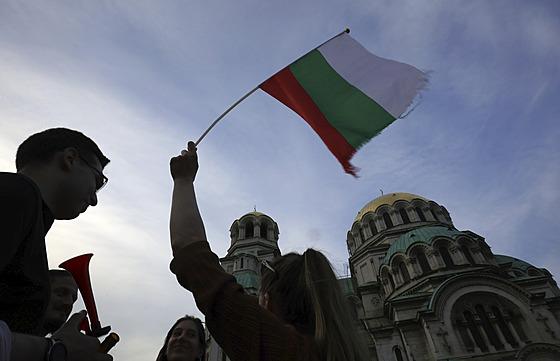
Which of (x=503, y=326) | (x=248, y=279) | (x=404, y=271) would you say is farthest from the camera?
(x=248, y=279)

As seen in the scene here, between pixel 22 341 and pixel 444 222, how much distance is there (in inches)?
1555

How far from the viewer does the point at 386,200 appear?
37312 mm

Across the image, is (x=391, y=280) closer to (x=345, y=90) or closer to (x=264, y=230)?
(x=264, y=230)

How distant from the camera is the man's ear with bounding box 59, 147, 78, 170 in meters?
2.02

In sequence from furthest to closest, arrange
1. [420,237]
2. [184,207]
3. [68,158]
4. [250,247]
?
[250,247] < [420,237] < [68,158] < [184,207]

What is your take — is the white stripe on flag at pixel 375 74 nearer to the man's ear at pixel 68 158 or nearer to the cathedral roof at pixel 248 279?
the man's ear at pixel 68 158

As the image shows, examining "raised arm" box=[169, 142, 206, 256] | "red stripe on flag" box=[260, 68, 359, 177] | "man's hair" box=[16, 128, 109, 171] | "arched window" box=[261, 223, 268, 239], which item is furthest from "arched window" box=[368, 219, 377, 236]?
"man's hair" box=[16, 128, 109, 171]

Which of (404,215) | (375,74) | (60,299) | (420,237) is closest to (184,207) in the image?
(60,299)

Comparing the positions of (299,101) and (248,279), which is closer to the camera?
(299,101)

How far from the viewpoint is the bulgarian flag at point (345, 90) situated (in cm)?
492

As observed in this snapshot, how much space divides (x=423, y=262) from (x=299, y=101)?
25.8 m

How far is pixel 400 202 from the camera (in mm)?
36094

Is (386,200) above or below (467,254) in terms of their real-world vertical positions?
above

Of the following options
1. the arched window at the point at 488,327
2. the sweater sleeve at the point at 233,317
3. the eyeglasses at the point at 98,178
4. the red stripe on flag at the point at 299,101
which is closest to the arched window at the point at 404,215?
the arched window at the point at 488,327
